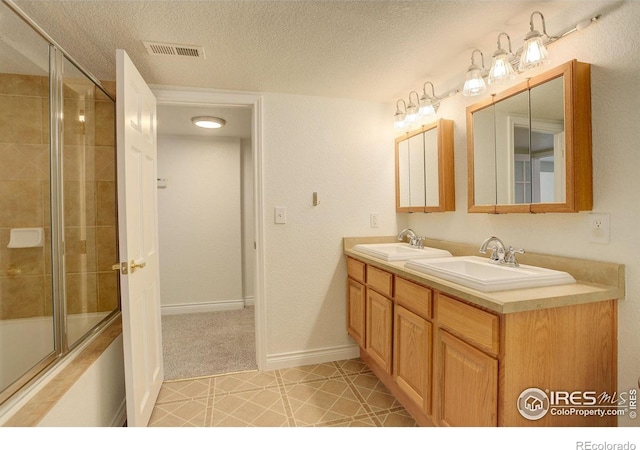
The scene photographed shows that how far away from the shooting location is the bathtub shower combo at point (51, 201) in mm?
1624

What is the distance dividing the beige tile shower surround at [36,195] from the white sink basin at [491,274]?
193 centimetres

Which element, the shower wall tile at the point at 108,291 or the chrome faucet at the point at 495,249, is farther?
the shower wall tile at the point at 108,291

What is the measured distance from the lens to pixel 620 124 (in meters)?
1.22

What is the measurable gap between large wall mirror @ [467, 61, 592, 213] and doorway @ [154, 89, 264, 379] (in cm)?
236

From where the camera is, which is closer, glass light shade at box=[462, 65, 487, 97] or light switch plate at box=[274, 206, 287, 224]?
glass light shade at box=[462, 65, 487, 97]

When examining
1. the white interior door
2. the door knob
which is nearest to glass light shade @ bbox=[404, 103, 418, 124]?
the white interior door

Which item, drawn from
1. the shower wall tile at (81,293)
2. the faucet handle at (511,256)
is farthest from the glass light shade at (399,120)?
the shower wall tile at (81,293)

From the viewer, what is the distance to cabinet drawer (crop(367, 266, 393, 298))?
1859 millimetres

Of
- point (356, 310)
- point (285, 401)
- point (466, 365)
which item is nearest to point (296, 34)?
point (466, 365)

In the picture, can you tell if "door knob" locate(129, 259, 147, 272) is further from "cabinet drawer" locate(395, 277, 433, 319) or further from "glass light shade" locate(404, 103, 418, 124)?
"glass light shade" locate(404, 103, 418, 124)

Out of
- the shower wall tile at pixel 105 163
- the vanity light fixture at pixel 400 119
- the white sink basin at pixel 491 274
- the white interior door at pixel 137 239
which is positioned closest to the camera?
the white sink basin at pixel 491 274

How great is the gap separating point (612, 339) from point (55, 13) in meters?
2.71

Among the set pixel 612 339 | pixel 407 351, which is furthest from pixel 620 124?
pixel 407 351

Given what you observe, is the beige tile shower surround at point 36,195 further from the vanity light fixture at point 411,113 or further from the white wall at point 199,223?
the vanity light fixture at point 411,113
